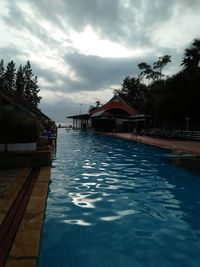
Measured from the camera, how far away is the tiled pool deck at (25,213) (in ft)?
12.7

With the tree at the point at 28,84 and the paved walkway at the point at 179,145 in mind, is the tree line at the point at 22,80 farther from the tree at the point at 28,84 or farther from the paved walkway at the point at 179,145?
the paved walkway at the point at 179,145

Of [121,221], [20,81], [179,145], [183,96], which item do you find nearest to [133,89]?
[20,81]

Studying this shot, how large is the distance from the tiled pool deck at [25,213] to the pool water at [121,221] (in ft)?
0.95

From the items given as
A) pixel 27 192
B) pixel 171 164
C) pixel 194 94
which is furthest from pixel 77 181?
pixel 194 94

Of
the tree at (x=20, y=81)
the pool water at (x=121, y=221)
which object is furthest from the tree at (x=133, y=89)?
the pool water at (x=121, y=221)

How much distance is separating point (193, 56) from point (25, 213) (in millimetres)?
31469

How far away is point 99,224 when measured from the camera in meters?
5.98

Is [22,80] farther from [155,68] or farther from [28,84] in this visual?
[155,68]

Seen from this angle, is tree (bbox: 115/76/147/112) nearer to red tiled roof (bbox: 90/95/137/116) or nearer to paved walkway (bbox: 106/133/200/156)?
Answer: red tiled roof (bbox: 90/95/137/116)

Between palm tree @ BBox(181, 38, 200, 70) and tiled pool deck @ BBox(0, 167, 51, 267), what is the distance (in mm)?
27829

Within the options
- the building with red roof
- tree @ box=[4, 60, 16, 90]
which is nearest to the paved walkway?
the building with red roof

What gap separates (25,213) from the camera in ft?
18.0

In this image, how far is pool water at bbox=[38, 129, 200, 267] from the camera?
181 inches

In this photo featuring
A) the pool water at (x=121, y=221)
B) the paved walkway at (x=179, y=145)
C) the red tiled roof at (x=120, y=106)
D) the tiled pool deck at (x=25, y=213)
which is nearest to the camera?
the tiled pool deck at (x=25, y=213)
